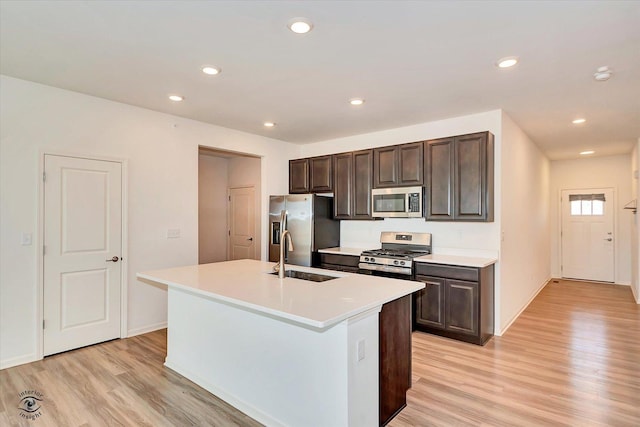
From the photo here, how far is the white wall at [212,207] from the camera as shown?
655 centimetres

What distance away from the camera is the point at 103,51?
2602mm

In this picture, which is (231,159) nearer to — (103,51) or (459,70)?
(103,51)

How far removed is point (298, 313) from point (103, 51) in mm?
2471

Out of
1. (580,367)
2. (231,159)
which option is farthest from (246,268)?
(231,159)

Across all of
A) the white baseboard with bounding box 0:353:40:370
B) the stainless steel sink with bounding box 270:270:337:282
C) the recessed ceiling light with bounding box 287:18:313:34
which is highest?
the recessed ceiling light with bounding box 287:18:313:34

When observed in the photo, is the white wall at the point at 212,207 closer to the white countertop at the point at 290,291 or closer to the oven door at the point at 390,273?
the oven door at the point at 390,273

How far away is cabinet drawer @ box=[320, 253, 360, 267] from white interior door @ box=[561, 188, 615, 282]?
223 inches

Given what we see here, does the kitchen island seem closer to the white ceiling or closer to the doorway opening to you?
the white ceiling

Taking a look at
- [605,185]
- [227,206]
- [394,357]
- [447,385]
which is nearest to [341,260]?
[447,385]

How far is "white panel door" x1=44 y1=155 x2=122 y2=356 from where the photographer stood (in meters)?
3.38

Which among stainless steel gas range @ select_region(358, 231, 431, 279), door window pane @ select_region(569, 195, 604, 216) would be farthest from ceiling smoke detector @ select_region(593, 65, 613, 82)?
door window pane @ select_region(569, 195, 604, 216)

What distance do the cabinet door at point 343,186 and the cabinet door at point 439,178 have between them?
1176 millimetres

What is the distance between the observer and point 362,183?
4.92m

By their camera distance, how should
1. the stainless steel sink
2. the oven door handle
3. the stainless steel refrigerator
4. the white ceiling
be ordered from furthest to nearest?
the stainless steel refrigerator → the oven door handle → the stainless steel sink → the white ceiling
